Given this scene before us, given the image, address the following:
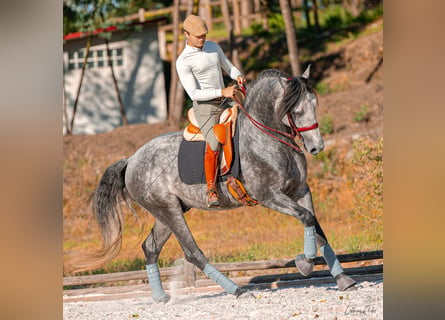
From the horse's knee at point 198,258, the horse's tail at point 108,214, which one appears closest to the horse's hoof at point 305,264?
the horse's knee at point 198,258

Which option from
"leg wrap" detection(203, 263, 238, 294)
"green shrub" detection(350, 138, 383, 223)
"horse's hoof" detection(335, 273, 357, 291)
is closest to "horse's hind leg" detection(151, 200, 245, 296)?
"leg wrap" detection(203, 263, 238, 294)

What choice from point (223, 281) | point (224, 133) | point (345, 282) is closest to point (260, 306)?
point (223, 281)

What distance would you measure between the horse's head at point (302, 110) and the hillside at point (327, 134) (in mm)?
4435

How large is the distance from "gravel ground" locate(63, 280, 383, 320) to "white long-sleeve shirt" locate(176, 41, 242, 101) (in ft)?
6.17

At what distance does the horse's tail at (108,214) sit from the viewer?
6.78m

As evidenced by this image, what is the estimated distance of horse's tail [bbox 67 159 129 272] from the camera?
22.2 feet

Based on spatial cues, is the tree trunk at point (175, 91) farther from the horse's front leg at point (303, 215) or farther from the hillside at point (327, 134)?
the horse's front leg at point (303, 215)

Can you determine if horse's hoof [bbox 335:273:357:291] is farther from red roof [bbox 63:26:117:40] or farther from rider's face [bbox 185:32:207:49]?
red roof [bbox 63:26:117:40]

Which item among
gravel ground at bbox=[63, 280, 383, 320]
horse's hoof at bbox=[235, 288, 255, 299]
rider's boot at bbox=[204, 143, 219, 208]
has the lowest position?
gravel ground at bbox=[63, 280, 383, 320]

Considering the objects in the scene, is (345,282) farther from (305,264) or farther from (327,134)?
(327,134)
